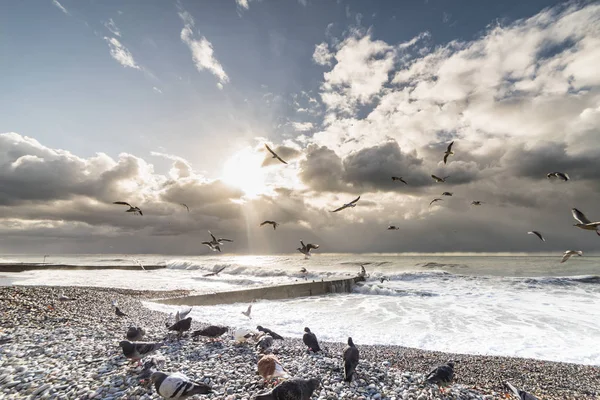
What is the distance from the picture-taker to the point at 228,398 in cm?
463

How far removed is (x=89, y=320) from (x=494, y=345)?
14119mm

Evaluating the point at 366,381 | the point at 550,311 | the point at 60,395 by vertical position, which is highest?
the point at 60,395

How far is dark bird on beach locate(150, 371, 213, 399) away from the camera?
417 centimetres

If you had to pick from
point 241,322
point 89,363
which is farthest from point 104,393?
point 241,322

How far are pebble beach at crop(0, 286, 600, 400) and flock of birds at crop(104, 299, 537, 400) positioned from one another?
16 centimetres

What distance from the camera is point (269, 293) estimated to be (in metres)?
21.5

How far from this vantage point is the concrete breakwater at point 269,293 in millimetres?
17828

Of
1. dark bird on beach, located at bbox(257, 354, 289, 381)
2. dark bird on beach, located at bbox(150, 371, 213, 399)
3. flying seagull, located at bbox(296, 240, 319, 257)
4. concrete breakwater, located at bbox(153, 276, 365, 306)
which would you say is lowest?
concrete breakwater, located at bbox(153, 276, 365, 306)

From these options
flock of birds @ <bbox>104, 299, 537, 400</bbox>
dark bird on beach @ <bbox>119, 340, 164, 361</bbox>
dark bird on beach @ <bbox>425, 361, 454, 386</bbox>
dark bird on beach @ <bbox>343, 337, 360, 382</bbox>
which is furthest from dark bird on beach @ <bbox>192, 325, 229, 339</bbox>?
dark bird on beach @ <bbox>425, 361, 454, 386</bbox>

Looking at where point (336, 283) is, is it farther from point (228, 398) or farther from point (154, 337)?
point (228, 398)

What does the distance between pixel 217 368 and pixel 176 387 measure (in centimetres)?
187

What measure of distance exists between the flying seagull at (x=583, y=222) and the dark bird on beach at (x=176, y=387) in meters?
7.74

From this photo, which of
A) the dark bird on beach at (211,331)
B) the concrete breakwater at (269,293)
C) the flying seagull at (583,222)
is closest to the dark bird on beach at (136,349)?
the dark bird on beach at (211,331)

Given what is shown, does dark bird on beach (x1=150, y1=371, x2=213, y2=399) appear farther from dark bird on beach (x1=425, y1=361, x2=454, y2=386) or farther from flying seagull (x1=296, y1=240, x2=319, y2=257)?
flying seagull (x1=296, y1=240, x2=319, y2=257)
